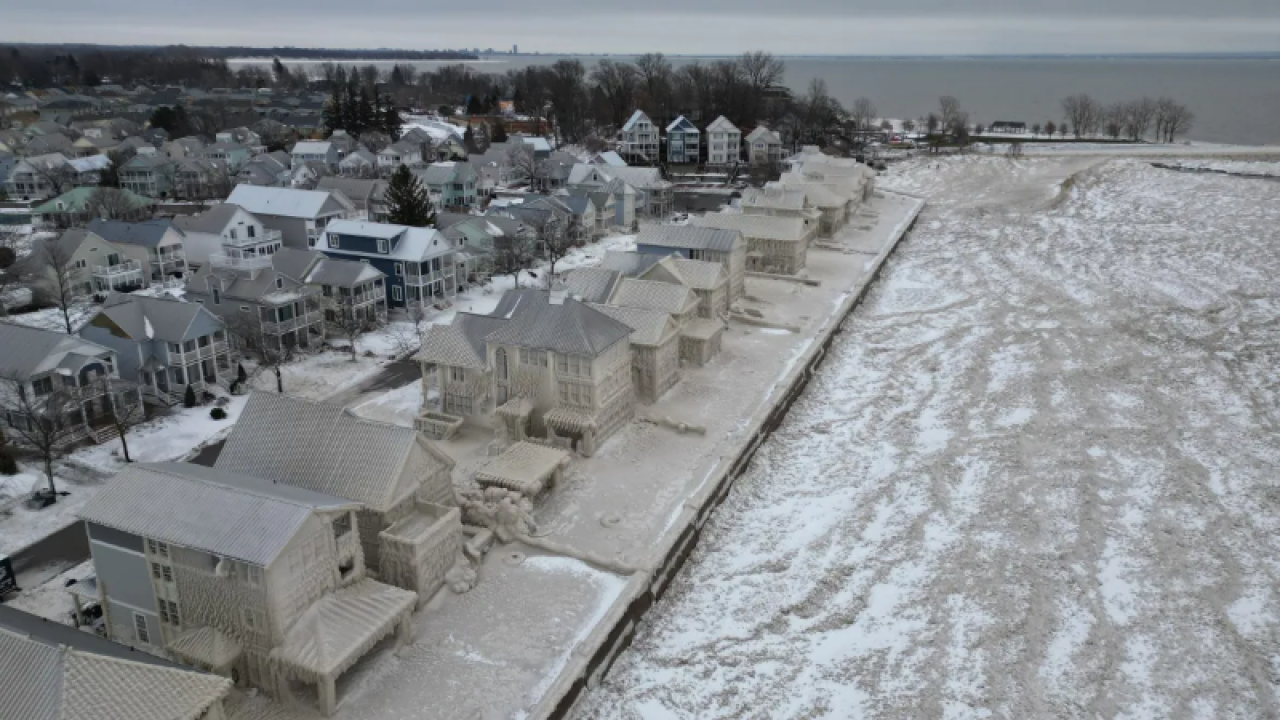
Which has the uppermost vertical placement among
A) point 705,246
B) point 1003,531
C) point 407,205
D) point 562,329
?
point 407,205

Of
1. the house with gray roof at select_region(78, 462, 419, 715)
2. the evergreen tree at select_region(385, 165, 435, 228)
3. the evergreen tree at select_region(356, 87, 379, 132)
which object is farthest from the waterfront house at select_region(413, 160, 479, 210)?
the house with gray roof at select_region(78, 462, 419, 715)

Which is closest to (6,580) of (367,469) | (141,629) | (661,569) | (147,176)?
(141,629)

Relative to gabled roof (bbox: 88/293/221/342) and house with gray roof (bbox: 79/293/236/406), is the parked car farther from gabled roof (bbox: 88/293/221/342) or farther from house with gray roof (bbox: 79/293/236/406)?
gabled roof (bbox: 88/293/221/342)

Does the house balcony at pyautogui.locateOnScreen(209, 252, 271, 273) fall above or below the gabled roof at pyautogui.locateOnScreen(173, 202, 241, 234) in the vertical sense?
below

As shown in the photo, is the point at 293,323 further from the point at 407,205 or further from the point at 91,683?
the point at 91,683

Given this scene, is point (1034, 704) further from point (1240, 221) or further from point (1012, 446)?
point (1240, 221)
